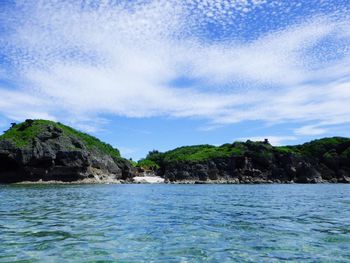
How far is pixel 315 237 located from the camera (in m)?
14.9

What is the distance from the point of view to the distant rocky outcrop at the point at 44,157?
103875 millimetres

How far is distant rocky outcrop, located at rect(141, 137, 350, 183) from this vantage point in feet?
582

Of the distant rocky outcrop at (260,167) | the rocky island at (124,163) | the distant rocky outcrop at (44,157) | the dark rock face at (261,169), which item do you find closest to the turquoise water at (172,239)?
the distant rocky outcrop at (44,157)

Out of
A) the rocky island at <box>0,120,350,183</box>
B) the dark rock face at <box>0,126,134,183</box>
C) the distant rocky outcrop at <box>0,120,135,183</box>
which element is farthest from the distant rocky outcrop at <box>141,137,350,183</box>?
the dark rock face at <box>0,126,134,183</box>

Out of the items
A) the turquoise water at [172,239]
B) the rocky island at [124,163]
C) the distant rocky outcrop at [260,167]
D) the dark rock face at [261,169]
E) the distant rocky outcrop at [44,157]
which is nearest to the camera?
the turquoise water at [172,239]

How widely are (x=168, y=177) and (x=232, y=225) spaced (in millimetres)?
158789

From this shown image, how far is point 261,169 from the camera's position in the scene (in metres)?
186

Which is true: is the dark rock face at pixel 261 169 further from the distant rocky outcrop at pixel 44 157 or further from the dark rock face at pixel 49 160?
the dark rock face at pixel 49 160

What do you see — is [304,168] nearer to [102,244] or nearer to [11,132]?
[11,132]

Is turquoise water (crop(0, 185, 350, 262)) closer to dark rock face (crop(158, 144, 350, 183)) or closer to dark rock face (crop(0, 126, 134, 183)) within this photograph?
dark rock face (crop(0, 126, 134, 183))

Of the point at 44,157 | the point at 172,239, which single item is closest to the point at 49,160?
the point at 44,157

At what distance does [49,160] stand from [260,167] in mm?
117091

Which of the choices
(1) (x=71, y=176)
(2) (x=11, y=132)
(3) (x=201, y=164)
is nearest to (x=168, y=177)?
(3) (x=201, y=164)

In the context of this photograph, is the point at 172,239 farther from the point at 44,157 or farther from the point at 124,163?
the point at 124,163
